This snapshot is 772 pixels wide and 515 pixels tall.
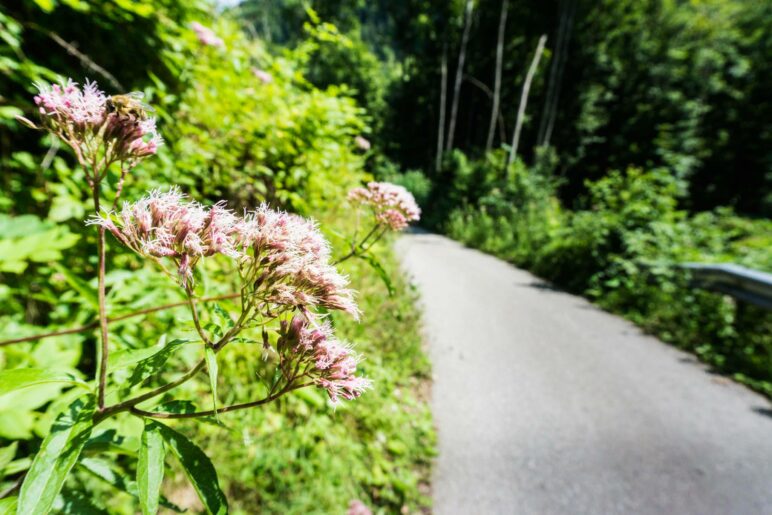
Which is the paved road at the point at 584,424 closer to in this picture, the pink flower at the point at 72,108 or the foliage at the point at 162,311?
the foliage at the point at 162,311

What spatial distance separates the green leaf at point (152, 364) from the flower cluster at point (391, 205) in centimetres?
115

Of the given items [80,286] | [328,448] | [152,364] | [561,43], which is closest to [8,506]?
[152,364]

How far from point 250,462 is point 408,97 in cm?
3116

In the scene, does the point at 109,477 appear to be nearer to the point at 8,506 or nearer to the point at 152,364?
the point at 8,506

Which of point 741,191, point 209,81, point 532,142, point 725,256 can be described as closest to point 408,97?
point 532,142

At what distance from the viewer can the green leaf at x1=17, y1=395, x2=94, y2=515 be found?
628 mm

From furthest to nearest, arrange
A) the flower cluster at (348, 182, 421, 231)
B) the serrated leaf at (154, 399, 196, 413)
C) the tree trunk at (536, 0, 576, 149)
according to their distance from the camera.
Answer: the tree trunk at (536, 0, 576, 149) < the flower cluster at (348, 182, 421, 231) < the serrated leaf at (154, 399, 196, 413)

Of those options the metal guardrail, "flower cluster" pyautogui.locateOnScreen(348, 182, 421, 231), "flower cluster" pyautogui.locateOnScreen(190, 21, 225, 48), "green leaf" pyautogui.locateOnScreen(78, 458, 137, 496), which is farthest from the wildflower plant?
the metal guardrail

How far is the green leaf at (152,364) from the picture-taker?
0.76 meters

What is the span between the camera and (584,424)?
11.7 ft

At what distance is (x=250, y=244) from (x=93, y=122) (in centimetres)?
50

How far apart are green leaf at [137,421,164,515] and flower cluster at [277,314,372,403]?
1.02ft

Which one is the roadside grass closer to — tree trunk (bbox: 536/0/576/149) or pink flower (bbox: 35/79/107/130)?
pink flower (bbox: 35/79/107/130)

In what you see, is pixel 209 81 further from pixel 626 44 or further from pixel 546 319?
pixel 626 44
